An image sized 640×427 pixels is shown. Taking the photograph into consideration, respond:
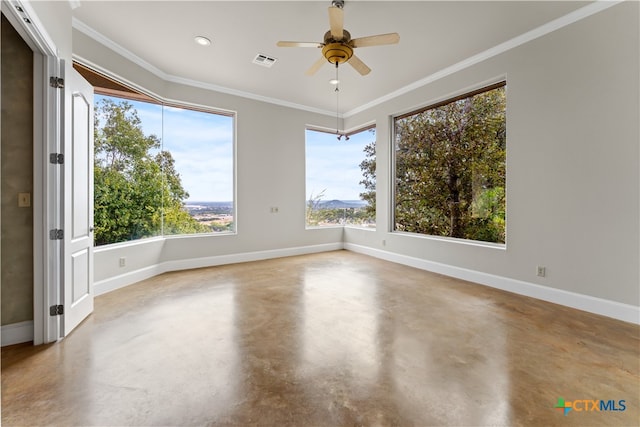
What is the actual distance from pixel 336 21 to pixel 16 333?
386cm

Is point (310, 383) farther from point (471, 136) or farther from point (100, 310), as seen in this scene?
point (471, 136)

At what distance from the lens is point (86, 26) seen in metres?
3.21

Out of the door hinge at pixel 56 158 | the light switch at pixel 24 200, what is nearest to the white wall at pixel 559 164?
the light switch at pixel 24 200

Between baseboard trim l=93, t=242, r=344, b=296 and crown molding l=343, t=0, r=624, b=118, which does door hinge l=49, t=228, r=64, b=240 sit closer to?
baseboard trim l=93, t=242, r=344, b=296

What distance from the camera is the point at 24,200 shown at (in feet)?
7.77

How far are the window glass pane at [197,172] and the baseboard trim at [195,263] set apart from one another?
53cm

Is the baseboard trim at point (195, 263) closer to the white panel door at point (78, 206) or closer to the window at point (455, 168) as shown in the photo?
the white panel door at point (78, 206)

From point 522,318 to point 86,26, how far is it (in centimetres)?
580

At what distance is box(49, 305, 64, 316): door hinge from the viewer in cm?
239

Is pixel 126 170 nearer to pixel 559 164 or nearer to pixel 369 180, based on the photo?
pixel 369 180

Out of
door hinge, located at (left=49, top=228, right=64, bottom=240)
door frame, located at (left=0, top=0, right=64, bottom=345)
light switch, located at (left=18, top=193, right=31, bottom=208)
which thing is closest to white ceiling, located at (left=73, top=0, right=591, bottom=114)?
door frame, located at (left=0, top=0, right=64, bottom=345)

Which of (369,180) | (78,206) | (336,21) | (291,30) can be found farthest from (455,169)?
(78,206)

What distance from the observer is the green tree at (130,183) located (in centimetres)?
372
